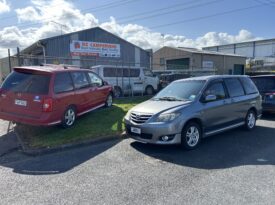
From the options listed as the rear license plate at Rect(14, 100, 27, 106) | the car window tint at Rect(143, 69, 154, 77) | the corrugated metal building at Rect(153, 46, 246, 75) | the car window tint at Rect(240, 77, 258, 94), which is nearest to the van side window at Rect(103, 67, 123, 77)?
the car window tint at Rect(143, 69, 154, 77)

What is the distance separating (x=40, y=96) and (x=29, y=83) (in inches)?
22.8

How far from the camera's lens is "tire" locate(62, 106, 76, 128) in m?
7.30

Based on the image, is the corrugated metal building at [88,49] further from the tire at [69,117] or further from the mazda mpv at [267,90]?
the tire at [69,117]

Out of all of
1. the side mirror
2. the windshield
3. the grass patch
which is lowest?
the grass patch

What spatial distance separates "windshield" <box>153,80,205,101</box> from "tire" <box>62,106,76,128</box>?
8.13 feet

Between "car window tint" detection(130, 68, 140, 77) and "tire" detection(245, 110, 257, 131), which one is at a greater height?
"car window tint" detection(130, 68, 140, 77)

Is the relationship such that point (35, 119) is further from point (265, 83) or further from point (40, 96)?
point (265, 83)

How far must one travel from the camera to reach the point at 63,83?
23.9ft

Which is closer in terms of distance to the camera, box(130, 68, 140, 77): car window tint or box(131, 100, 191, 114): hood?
box(131, 100, 191, 114): hood

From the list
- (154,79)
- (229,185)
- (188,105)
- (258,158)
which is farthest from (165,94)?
(154,79)

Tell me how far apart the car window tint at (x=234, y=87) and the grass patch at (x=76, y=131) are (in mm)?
3190

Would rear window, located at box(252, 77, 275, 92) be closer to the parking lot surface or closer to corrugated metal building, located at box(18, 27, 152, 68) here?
the parking lot surface

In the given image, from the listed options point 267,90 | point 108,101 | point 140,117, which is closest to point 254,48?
point 267,90

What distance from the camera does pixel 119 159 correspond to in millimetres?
5453
